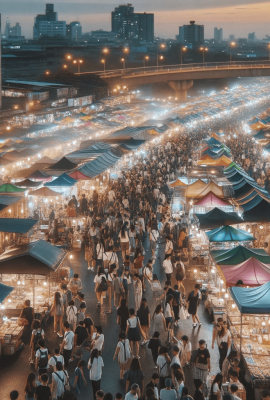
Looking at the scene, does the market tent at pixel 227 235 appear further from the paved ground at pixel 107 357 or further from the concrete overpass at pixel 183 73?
the concrete overpass at pixel 183 73

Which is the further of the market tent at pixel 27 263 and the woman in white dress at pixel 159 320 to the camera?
the market tent at pixel 27 263

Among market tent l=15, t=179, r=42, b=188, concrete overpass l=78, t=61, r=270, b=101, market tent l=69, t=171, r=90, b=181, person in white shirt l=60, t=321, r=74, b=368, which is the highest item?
concrete overpass l=78, t=61, r=270, b=101

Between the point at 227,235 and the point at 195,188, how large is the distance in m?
5.88

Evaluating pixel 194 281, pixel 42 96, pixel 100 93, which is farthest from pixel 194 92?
pixel 194 281

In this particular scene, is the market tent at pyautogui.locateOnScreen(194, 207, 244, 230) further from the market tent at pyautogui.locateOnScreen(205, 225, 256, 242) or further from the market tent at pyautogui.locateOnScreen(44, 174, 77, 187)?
the market tent at pyautogui.locateOnScreen(44, 174, 77, 187)

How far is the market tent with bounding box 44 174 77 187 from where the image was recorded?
1983 centimetres

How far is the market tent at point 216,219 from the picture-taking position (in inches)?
604

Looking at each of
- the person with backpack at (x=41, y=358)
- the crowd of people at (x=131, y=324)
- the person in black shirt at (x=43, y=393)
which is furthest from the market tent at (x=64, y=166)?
the person in black shirt at (x=43, y=393)

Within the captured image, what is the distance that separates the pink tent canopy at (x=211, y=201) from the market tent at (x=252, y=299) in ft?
27.0

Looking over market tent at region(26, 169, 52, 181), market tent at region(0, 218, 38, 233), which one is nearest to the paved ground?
market tent at region(0, 218, 38, 233)

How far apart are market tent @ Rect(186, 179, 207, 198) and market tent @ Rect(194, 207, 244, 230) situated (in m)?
3.58

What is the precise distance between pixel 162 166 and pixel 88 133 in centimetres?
757

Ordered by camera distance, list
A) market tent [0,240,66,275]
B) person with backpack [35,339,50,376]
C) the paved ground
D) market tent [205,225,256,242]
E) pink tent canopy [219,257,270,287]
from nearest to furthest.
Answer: person with backpack [35,339,50,376] < the paved ground < pink tent canopy [219,257,270,287] < market tent [0,240,66,275] < market tent [205,225,256,242]

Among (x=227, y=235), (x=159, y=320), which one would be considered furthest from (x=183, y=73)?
(x=159, y=320)
